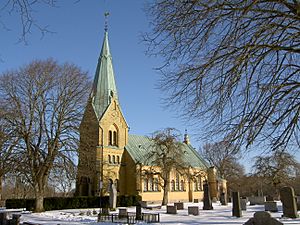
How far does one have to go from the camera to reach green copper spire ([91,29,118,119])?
47875 mm

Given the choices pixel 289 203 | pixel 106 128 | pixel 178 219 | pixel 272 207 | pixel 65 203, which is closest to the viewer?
pixel 289 203

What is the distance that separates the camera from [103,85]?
48.3 m

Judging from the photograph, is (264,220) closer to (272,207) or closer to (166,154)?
(272,207)

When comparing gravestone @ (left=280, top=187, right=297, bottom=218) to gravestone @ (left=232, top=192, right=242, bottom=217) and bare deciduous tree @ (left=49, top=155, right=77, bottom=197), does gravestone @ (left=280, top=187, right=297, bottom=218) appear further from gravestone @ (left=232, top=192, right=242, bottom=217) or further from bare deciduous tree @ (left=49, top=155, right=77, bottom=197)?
bare deciduous tree @ (left=49, top=155, right=77, bottom=197)

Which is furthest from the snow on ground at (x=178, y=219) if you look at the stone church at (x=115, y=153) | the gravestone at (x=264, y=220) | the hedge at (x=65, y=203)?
the stone church at (x=115, y=153)

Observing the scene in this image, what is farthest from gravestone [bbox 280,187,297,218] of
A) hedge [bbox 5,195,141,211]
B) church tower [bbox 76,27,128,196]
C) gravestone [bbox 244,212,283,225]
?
church tower [bbox 76,27,128,196]

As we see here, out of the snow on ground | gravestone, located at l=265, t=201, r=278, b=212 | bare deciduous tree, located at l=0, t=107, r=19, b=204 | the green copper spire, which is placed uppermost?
the green copper spire

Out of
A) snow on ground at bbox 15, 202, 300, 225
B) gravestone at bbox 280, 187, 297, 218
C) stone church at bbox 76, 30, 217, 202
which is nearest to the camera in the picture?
snow on ground at bbox 15, 202, 300, 225

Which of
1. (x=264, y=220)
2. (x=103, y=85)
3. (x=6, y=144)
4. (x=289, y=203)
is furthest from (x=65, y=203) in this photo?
(x=264, y=220)

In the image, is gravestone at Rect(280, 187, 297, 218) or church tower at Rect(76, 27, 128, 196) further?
church tower at Rect(76, 27, 128, 196)

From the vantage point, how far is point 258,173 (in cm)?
4644

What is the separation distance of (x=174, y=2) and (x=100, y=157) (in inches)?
1525

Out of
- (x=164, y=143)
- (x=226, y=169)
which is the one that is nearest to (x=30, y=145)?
(x=164, y=143)

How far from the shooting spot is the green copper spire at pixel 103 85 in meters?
47.9
